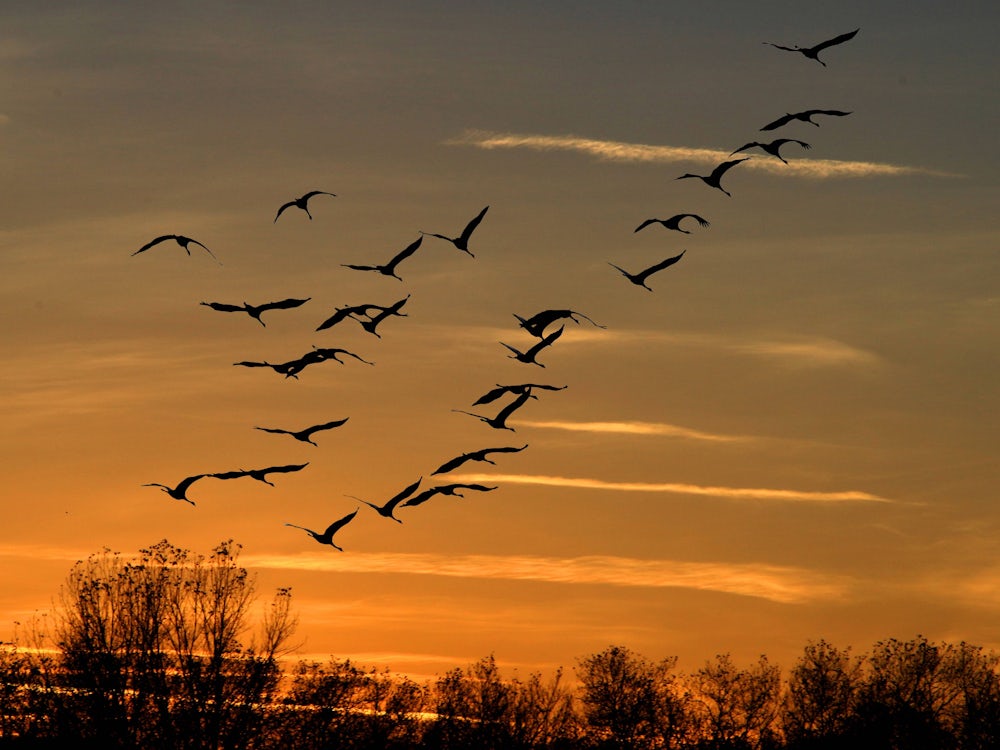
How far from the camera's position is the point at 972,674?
11900 centimetres

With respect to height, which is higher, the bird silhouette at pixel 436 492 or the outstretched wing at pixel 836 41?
the outstretched wing at pixel 836 41

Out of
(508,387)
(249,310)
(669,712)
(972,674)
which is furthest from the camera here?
(669,712)

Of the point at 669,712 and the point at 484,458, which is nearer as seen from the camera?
the point at 484,458

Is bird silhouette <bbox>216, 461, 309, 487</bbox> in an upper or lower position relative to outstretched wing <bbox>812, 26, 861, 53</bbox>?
lower

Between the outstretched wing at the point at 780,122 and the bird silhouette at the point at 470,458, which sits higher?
the outstretched wing at the point at 780,122

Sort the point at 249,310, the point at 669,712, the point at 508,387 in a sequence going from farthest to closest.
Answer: the point at 669,712 → the point at 249,310 → the point at 508,387

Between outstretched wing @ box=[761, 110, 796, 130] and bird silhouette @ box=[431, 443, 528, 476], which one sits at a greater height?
outstretched wing @ box=[761, 110, 796, 130]

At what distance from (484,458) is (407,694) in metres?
91.1

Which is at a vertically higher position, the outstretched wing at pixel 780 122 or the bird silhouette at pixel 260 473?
the outstretched wing at pixel 780 122

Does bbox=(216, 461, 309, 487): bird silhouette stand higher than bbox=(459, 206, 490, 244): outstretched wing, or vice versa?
bbox=(459, 206, 490, 244): outstretched wing

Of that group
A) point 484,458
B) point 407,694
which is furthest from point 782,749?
point 484,458

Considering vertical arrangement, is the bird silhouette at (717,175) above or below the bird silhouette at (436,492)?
above

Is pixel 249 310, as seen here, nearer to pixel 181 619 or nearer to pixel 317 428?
pixel 317 428

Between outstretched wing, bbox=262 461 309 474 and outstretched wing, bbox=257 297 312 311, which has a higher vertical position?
outstretched wing, bbox=257 297 312 311
